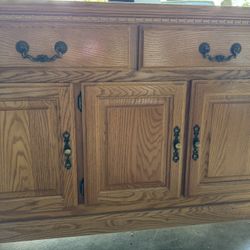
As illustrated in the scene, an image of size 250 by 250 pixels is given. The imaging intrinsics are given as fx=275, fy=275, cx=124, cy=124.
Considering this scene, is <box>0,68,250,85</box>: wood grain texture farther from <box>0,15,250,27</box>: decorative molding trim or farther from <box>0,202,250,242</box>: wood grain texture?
<box>0,202,250,242</box>: wood grain texture

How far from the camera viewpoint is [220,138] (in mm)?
849

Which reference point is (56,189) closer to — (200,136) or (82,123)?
(82,123)

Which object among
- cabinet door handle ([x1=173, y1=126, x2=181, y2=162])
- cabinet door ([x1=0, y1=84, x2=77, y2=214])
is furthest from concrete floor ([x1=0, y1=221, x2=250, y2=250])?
cabinet door handle ([x1=173, y1=126, x2=181, y2=162])

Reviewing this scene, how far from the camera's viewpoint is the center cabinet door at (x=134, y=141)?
0.77 meters

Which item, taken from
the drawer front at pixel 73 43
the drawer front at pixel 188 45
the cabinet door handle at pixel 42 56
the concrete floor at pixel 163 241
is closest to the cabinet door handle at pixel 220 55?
the drawer front at pixel 188 45

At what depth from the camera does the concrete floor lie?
3.38 ft

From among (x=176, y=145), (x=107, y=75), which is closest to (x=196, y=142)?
(x=176, y=145)

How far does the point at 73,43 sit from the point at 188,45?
0.31m

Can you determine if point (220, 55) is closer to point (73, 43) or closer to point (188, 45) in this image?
point (188, 45)

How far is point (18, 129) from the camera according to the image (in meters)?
0.75

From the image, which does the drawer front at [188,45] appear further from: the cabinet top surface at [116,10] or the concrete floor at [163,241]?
the concrete floor at [163,241]

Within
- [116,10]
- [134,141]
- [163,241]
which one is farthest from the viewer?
[163,241]

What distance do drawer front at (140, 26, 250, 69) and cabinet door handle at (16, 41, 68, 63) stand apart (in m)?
0.21

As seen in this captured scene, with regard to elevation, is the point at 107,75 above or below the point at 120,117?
above
